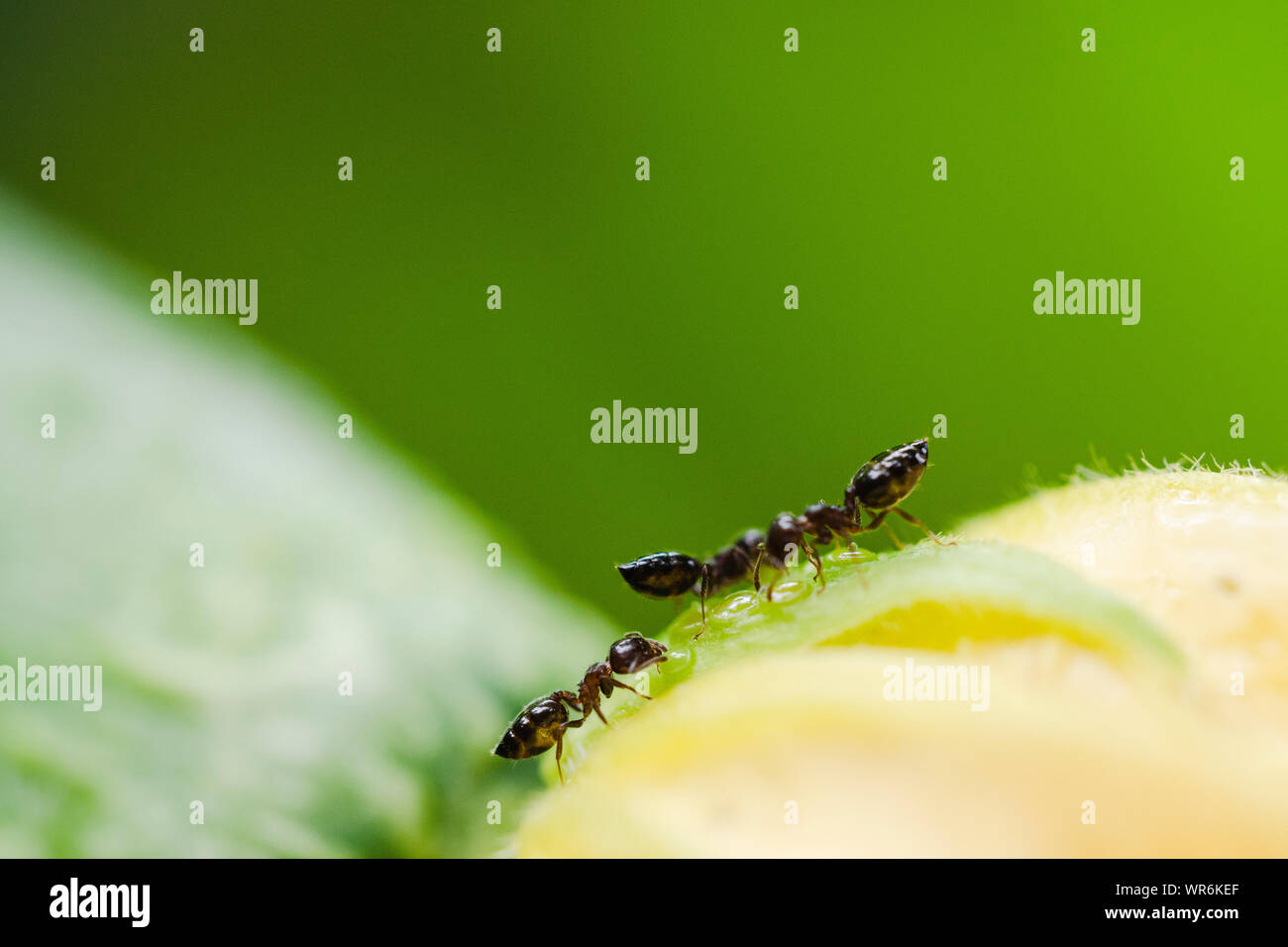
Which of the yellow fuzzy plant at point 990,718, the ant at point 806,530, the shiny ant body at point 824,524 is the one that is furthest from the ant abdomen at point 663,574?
the yellow fuzzy plant at point 990,718

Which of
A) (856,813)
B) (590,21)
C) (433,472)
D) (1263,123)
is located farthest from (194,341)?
(1263,123)

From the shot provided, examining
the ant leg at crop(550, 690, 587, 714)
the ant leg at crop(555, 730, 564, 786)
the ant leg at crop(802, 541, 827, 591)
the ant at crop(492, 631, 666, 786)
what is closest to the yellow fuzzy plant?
the ant leg at crop(802, 541, 827, 591)

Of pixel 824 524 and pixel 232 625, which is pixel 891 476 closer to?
pixel 824 524

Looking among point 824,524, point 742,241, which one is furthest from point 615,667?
point 742,241

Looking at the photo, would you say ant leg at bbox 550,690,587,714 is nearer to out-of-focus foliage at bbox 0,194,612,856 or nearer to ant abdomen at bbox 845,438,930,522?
out-of-focus foliage at bbox 0,194,612,856

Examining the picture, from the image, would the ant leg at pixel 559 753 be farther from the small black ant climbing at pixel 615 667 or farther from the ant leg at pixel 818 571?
the ant leg at pixel 818 571

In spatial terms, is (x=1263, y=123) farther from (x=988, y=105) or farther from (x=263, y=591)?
(x=263, y=591)
